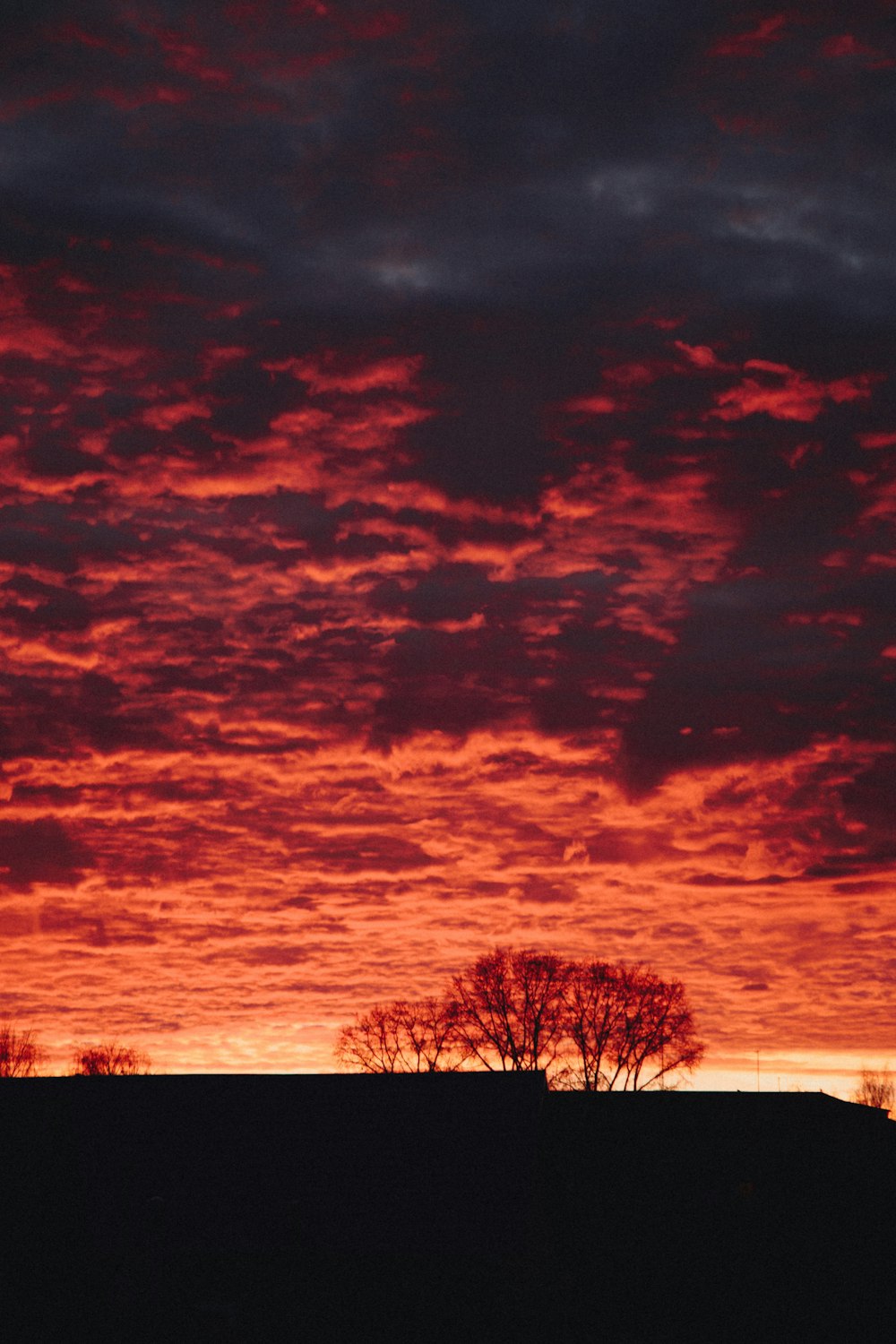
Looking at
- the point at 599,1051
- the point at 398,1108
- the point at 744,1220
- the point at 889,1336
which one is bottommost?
the point at 889,1336

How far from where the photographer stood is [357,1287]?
1533 inches

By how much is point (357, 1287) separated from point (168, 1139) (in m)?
8.35

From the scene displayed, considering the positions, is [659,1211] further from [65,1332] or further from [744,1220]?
[65,1332]

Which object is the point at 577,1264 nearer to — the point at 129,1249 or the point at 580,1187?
the point at 580,1187

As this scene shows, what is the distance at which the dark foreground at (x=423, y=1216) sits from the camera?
38062 millimetres

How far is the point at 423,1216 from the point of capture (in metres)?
41.7

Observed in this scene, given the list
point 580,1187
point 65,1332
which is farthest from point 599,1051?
point 65,1332

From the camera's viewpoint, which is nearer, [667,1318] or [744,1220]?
[667,1318]

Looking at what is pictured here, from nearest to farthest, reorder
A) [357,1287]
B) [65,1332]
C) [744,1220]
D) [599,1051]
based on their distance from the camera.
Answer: [65,1332], [357,1287], [744,1220], [599,1051]

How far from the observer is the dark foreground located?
1499 inches

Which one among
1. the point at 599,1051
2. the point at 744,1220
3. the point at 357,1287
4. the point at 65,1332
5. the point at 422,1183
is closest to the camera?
the point at 65,1332

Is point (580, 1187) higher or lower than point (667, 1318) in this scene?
higher

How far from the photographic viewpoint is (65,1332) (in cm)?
3562

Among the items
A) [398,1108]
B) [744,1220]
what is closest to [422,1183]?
[398,1108]
